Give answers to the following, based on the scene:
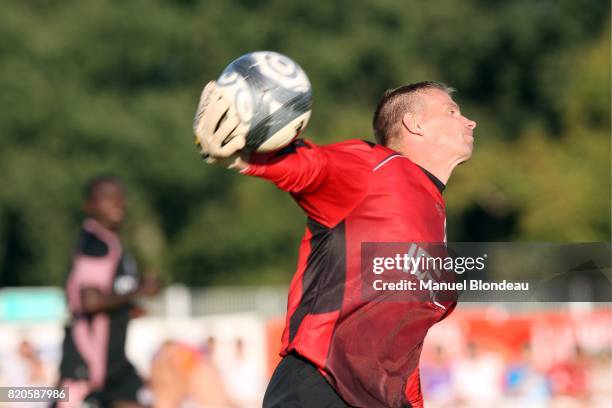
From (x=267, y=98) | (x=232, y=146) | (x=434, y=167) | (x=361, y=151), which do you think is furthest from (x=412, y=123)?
(x=232, y=146)

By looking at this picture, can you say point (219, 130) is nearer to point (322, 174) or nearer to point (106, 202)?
point (322, 174)

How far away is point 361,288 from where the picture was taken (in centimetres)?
435

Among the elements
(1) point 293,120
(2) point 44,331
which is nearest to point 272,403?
(1) point 293,120

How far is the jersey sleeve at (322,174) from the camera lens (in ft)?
12.5

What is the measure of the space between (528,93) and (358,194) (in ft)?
118

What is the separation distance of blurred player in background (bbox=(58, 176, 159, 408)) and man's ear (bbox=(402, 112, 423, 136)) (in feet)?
14.6

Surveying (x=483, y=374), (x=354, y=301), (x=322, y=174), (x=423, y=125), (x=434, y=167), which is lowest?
(x=354, y=301)

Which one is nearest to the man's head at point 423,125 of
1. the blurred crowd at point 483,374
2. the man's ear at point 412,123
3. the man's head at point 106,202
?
the man's ear at point 412,123

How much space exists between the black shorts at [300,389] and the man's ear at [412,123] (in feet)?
3.25

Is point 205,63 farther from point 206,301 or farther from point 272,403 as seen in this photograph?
point 272,403

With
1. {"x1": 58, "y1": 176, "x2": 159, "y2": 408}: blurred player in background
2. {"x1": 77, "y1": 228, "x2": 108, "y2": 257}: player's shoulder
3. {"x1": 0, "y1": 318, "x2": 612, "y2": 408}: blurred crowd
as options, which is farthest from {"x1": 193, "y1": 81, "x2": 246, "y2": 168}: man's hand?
{"x1": 0, "y1": 318, "x2": 612, "y2": 408}: blurred crowd

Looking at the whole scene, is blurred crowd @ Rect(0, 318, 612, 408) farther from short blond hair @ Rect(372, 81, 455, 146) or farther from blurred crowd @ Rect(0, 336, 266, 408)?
short blond hair @ Rect(372, 81, 455, 146)

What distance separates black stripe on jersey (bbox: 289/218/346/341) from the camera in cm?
431

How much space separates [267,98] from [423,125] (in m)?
1.10
